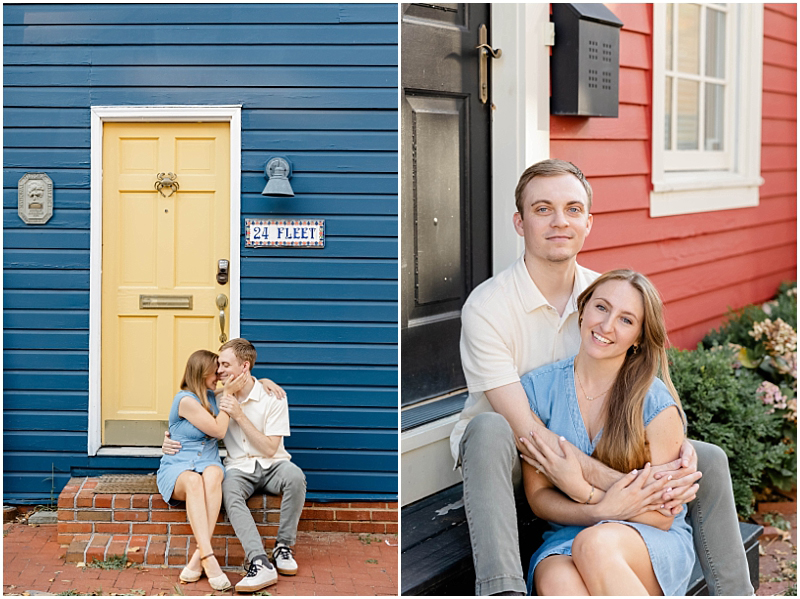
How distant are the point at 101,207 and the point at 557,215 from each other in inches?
74.4

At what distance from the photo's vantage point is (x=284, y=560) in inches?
123

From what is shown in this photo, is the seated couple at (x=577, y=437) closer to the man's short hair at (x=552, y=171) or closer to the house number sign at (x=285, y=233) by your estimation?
the man's short hair at (x=552, y=171)

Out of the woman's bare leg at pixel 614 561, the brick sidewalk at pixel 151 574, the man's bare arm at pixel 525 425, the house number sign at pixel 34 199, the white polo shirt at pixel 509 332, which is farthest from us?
the house number sign at pixel 34 199

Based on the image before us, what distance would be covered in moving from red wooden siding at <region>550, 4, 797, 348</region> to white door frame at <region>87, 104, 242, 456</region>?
→ 139cm

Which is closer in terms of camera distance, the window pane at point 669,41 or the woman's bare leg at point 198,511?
the woman's bare leg at point 198,511

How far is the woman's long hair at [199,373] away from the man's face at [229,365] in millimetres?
33

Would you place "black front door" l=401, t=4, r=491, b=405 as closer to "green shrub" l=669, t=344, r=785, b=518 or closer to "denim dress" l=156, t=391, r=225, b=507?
"denim dress" l=156, t=391, r=225, b=507

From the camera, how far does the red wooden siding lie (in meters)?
3.71

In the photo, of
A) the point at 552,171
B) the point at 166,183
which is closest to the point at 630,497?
the point at 552,171

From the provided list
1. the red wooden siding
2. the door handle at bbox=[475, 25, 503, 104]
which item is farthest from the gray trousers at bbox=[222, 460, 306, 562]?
the door handle at bbox=[475, 25, 503, 104]

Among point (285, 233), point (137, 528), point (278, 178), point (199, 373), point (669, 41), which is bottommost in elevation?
point (137, 528)

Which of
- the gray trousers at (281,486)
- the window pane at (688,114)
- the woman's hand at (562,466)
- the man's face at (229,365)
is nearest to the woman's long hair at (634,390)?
the woman's hand at (562,466)

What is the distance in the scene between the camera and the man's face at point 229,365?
3057 mm

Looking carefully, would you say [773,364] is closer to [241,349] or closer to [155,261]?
[241,349]
